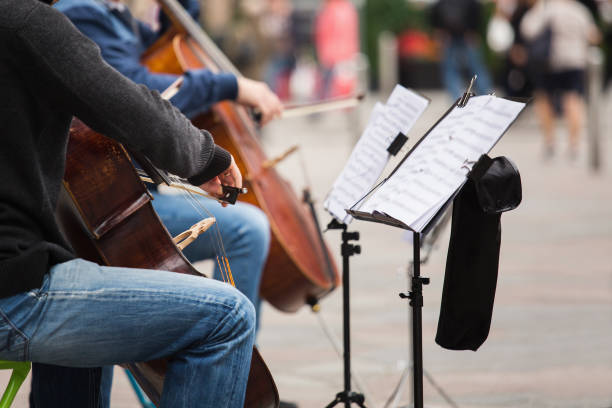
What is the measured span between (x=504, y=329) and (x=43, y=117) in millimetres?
2813

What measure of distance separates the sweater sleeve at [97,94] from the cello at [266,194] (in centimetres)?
119

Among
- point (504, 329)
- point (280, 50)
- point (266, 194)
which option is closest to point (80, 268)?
point (266, 194)

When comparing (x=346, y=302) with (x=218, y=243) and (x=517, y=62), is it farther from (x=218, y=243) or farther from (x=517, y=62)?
(x=517, y=62)

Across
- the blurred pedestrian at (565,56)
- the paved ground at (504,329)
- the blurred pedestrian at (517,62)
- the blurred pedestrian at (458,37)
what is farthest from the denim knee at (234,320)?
the blurred pedestrian at (458,37)

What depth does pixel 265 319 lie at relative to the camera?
457cm

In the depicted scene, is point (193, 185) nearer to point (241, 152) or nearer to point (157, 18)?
point (241, 152)

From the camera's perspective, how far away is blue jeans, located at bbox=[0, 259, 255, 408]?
1781mm

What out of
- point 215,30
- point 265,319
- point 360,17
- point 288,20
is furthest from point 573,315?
point 360,17

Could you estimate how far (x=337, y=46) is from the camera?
534 inches

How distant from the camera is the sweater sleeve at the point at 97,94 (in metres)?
1.73

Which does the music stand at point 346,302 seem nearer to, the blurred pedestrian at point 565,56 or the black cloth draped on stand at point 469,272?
the black cloth draped on stand at point 469,272

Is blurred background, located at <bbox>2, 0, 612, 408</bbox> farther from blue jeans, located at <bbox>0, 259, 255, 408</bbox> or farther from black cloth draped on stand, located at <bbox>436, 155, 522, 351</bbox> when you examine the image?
blue jeans, located at <bbox>0, 259, 255, 408</bbox>

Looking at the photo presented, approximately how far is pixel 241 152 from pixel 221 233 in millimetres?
344

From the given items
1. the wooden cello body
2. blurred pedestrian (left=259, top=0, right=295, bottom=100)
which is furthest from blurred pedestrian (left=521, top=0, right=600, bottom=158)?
the wooden cello body
